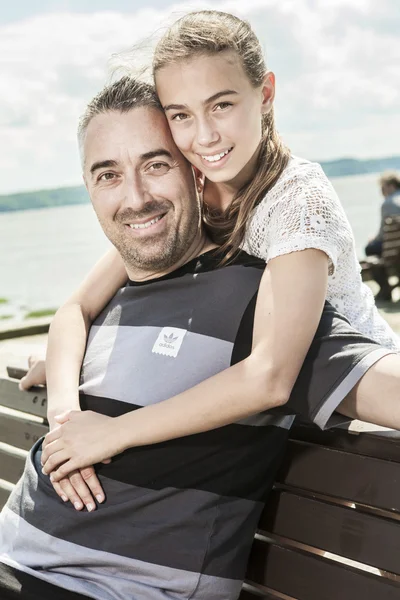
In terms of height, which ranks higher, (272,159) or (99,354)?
(272,159)

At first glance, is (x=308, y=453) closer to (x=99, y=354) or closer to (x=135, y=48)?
(x=99, y=354)

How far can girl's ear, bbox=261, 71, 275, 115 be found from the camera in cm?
248

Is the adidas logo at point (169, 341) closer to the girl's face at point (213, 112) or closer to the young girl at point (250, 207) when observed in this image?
the young girl at point (250, 207)

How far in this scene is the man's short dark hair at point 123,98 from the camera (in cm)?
245

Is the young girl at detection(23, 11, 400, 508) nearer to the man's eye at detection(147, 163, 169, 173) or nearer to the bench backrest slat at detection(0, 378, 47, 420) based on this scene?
the man's eye at detection(147, 163, 169, 173)

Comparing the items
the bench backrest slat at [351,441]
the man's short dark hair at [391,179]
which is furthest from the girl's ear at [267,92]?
the man's short dark hair at [391,179]

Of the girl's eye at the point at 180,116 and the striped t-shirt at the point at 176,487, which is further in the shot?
the girl's eye at the point at 180,116

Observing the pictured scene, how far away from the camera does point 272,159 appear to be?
7.69 feet

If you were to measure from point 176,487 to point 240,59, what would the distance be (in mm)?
1143

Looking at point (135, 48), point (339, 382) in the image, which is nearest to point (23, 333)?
point (135, 48)

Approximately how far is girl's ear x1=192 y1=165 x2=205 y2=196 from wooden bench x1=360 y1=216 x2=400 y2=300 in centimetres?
893

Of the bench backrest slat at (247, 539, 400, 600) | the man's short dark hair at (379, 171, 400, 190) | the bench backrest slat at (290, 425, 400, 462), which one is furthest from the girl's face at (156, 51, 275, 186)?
the man's short dark hair at (379, 171, 400, 190)

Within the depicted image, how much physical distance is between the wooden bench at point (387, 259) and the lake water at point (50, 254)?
3.42ft

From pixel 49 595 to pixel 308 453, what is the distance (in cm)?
73
